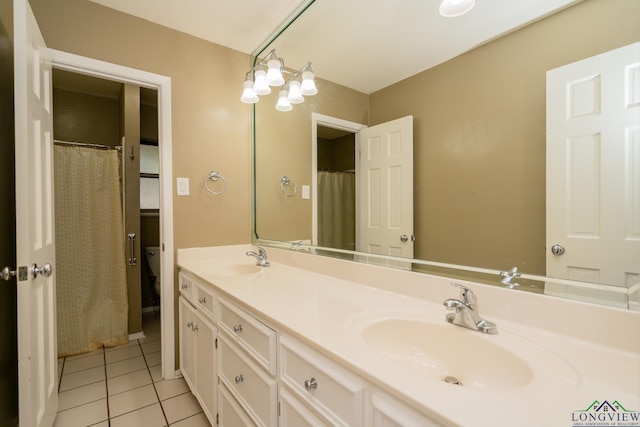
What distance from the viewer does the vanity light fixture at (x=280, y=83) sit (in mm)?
1758

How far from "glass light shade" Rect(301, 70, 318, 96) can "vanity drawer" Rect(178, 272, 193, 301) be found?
1324 mm

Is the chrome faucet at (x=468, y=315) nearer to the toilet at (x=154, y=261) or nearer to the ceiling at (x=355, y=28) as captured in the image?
the ceiling at (x=355, y=28)

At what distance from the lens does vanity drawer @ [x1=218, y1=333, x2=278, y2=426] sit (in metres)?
0.92

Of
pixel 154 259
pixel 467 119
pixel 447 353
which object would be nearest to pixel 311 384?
pixel 447 353

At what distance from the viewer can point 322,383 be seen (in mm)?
710

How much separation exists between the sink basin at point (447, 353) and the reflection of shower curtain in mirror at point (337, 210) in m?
0.61

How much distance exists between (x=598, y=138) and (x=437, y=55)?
24.4 inches

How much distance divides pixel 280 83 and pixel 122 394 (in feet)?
7.05

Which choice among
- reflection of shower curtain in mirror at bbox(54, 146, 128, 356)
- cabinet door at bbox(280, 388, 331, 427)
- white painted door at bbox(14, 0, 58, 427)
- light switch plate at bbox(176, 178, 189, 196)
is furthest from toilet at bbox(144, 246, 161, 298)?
cabinet door at bbox(280, 388, 331, 427)

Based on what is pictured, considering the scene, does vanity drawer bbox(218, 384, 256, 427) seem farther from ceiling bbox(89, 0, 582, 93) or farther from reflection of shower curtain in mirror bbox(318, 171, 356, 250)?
ceiling bbox(89, 0, 582, 93)

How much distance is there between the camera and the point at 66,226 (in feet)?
7.55

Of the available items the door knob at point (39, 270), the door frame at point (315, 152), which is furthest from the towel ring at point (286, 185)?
the door knob at point (39, 270)

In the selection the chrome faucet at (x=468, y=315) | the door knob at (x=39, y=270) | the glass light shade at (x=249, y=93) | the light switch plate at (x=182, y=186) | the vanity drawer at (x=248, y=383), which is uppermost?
the glass light shade at (x=249, y=93)

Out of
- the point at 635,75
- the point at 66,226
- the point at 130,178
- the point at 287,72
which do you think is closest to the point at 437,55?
the point at 635,75
